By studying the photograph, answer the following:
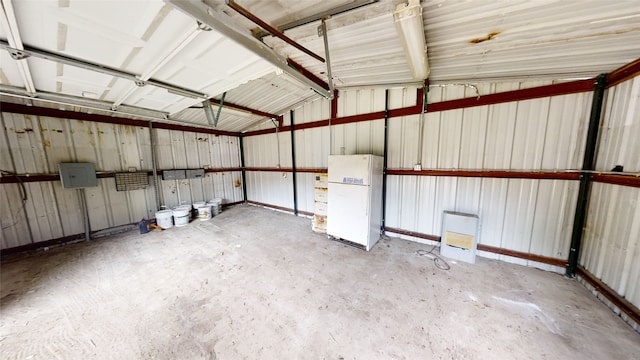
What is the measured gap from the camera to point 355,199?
3.41m

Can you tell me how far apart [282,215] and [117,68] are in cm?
438

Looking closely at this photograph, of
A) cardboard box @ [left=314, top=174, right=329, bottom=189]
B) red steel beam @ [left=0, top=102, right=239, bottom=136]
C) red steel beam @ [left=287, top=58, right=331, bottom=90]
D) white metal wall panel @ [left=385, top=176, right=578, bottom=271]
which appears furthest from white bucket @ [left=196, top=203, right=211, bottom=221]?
white metal wall panel @ [left=385, top=176, right=578, bottom=271]

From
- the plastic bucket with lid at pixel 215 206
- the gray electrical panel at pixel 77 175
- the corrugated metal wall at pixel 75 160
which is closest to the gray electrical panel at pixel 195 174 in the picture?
the corrugated metal wall at pixel 75 160

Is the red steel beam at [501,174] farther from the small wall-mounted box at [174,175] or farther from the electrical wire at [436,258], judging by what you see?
the small wall-mounted box at [174,175]

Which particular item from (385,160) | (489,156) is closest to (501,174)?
(489,156)

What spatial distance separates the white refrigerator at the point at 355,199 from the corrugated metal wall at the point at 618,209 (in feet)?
8.73

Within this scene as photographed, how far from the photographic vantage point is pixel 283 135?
5.60 meters

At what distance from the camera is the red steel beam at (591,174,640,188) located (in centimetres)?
184

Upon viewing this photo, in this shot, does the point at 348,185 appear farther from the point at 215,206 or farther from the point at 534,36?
the point at 215,206

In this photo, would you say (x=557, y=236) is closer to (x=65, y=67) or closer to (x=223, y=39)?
(x=223, y=39)

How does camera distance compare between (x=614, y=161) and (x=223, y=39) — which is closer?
(x=223, y=39)

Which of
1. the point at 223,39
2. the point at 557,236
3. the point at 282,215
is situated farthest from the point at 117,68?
the point at 557,236

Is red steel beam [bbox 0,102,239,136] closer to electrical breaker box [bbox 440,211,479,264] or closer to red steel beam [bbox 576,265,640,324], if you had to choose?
electrical breaker box [bbox 440,211,479,264]

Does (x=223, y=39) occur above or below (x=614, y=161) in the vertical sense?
above
